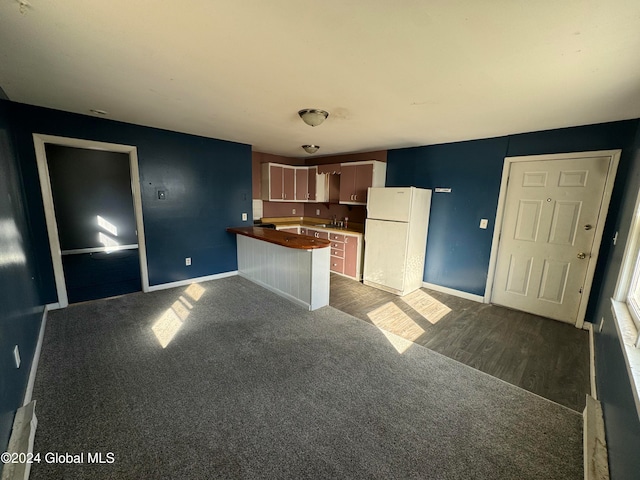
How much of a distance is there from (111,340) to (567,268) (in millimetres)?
5156

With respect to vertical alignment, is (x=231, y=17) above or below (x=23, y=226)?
above

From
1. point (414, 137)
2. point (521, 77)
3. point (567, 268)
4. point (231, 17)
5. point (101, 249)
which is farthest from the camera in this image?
point (101, 249)

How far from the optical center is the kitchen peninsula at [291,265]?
129 inches

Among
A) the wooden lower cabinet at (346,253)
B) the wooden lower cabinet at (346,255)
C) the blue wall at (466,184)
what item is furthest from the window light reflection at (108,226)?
the blue wall at (466,184)

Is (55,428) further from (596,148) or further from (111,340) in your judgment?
(596,148)

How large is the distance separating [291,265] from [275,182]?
7.85 ft

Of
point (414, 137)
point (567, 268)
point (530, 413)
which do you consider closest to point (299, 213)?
point (414, 137)

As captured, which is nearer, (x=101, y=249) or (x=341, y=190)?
(x=341, y=190)

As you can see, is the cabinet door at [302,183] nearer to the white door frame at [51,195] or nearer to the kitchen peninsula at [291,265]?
the kitchen peninsula at [291,265]

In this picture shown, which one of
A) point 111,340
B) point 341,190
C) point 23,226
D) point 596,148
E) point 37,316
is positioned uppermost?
point 596,148

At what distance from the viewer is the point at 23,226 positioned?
100 inches

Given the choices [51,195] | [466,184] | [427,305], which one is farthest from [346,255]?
[51,195]

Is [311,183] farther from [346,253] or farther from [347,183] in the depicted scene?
[346,253]

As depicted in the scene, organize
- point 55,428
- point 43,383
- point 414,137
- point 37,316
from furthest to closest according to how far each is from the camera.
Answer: point 414,137 → point 37,316 → point 43,383 → point 55,428
